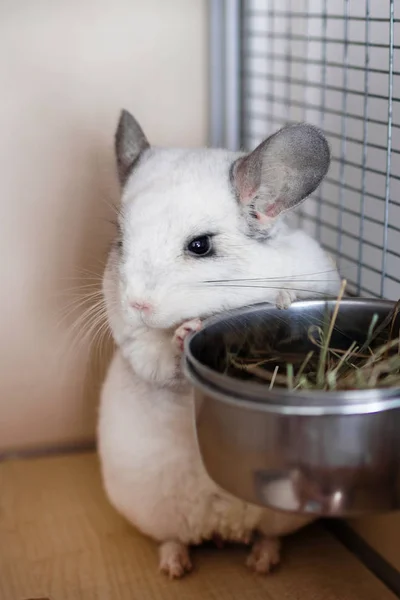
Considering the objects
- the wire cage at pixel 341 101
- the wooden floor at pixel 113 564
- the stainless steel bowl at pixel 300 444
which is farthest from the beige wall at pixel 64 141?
the stainless steel bowl at pixel 300 444

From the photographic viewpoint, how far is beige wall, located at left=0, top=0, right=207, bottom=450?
173 cm

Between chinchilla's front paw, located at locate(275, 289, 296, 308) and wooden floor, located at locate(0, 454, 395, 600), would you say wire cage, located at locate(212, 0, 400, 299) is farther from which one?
wooden floor, located at locate(0, 454, 395, 600)

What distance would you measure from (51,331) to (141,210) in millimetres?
624

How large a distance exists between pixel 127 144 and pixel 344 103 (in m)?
0.40

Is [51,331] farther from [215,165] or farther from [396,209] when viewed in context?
[396,209]

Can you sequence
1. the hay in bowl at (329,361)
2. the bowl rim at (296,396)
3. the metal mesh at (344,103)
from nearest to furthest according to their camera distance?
1. the bowl rim at (296,396)
2. the hay in bowl at (329,361)
3. the metal mesh at (344,103)

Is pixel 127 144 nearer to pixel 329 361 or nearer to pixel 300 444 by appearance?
pixel 329 361

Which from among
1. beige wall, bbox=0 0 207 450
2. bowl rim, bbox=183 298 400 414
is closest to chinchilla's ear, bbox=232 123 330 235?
bowl rim, bbox=183 298 400 414

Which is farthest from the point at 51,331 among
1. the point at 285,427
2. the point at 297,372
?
the point at 285,427

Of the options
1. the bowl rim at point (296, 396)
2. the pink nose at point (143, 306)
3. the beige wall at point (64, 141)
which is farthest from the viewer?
the beige wall at point (64, 141)

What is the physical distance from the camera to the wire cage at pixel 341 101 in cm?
146

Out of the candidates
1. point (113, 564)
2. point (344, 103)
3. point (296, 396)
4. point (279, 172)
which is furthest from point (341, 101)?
point (113, 564)

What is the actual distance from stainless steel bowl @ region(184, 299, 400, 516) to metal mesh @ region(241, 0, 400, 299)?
0.47 metres

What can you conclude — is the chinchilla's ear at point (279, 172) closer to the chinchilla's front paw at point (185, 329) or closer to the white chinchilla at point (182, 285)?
the white chinchilla at point (182, 285)
